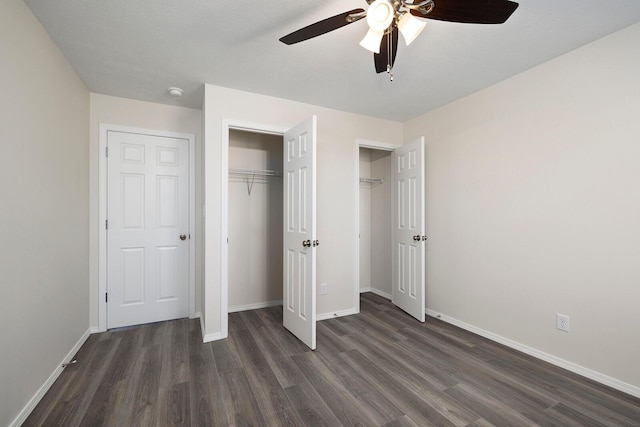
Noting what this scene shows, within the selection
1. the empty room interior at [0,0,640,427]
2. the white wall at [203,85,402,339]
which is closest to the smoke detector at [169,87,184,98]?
the empty room interior at [0,0,640,427]

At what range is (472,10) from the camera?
126 cm

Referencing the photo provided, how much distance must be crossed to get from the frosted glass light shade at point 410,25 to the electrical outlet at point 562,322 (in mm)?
2353

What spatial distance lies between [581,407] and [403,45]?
265 cm

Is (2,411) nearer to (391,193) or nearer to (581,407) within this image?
(581,407)

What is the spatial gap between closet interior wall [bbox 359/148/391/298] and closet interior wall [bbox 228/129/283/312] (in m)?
1.36

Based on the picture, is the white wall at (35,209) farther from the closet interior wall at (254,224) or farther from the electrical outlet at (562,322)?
the electrical outlet at (562,322)

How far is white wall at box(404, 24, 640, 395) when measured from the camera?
189 cm

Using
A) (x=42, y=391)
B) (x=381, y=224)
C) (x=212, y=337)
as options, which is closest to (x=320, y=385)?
(x=212, y=337)

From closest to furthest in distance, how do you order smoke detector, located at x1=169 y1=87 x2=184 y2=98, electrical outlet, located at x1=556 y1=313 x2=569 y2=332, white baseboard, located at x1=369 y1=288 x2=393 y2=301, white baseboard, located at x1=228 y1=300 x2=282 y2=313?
electrical outlet, located at x1=556 y1=313 x2=569 y2=332 → smoke detector, located at x1=169 y1=87 x2=184 y2=98 → white baseboard, located at x1=228 y1=300 x2=282 y2=313 → white baseboard, located at x1=369 y1=288 x2=393 y2=301

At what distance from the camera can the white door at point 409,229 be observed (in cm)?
310

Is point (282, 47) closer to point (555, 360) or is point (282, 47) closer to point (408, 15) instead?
point (408, 15)

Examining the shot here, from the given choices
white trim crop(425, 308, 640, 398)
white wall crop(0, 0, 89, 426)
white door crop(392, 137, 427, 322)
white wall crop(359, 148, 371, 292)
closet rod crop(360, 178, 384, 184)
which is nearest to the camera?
white wall crop(0, 0, 89, 426)

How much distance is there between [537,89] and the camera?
A: 234 cm

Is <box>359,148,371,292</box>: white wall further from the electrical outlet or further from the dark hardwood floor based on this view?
the electrical outlet
